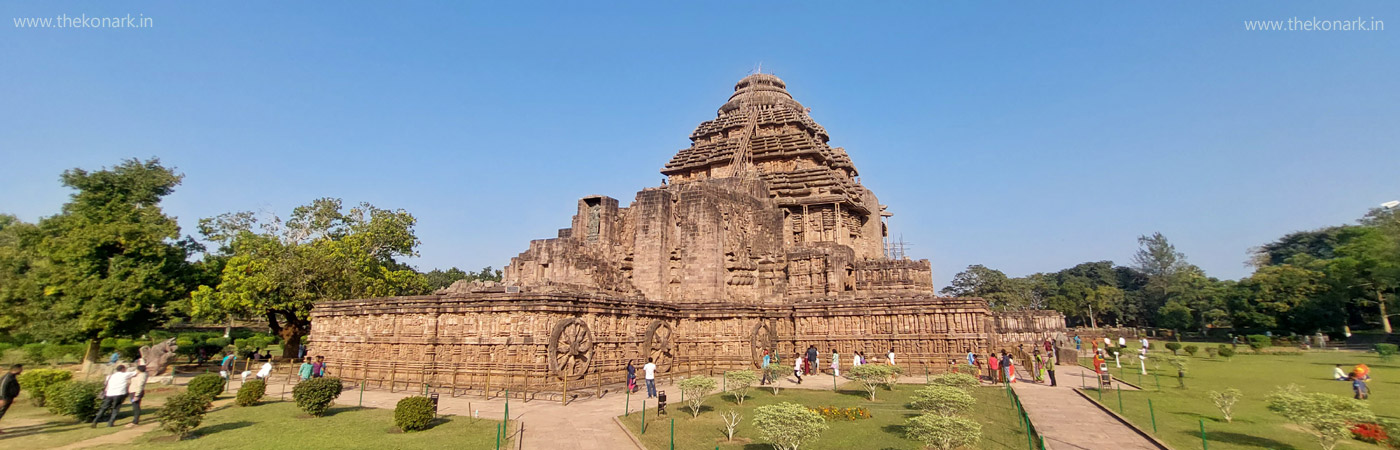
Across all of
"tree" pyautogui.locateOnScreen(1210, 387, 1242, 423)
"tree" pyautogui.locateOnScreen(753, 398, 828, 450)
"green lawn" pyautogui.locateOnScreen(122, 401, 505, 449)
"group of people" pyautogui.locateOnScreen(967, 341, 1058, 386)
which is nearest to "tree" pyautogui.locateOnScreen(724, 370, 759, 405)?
"tree" pyautogui.locateOnScreen(753, 398, 828, 450)

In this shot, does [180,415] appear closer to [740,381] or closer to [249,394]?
[249,394]

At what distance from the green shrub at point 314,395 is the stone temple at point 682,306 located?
4925mm

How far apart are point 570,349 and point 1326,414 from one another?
1754 centimetres

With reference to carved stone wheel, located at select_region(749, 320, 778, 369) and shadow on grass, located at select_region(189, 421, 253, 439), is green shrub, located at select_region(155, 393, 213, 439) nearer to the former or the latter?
shadow on grass, located at select_region(189, 421, 253, 439)

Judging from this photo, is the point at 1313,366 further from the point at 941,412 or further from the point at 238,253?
the point at 238,253

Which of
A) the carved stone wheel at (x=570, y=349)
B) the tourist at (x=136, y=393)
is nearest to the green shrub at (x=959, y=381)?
the carved stone wheel at (x=570, y=349)

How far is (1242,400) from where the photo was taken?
16.4 meters

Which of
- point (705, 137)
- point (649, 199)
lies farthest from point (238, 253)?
point (705, 137)

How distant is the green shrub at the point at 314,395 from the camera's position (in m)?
14.2

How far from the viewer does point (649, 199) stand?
3027cm

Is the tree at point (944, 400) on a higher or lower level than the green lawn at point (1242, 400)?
higher

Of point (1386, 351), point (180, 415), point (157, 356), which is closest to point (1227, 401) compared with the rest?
point (180, 415)

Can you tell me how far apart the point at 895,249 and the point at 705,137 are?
18.7 m

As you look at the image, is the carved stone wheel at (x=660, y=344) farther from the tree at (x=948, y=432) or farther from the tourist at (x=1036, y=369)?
the tree at (x=948, y=432)
